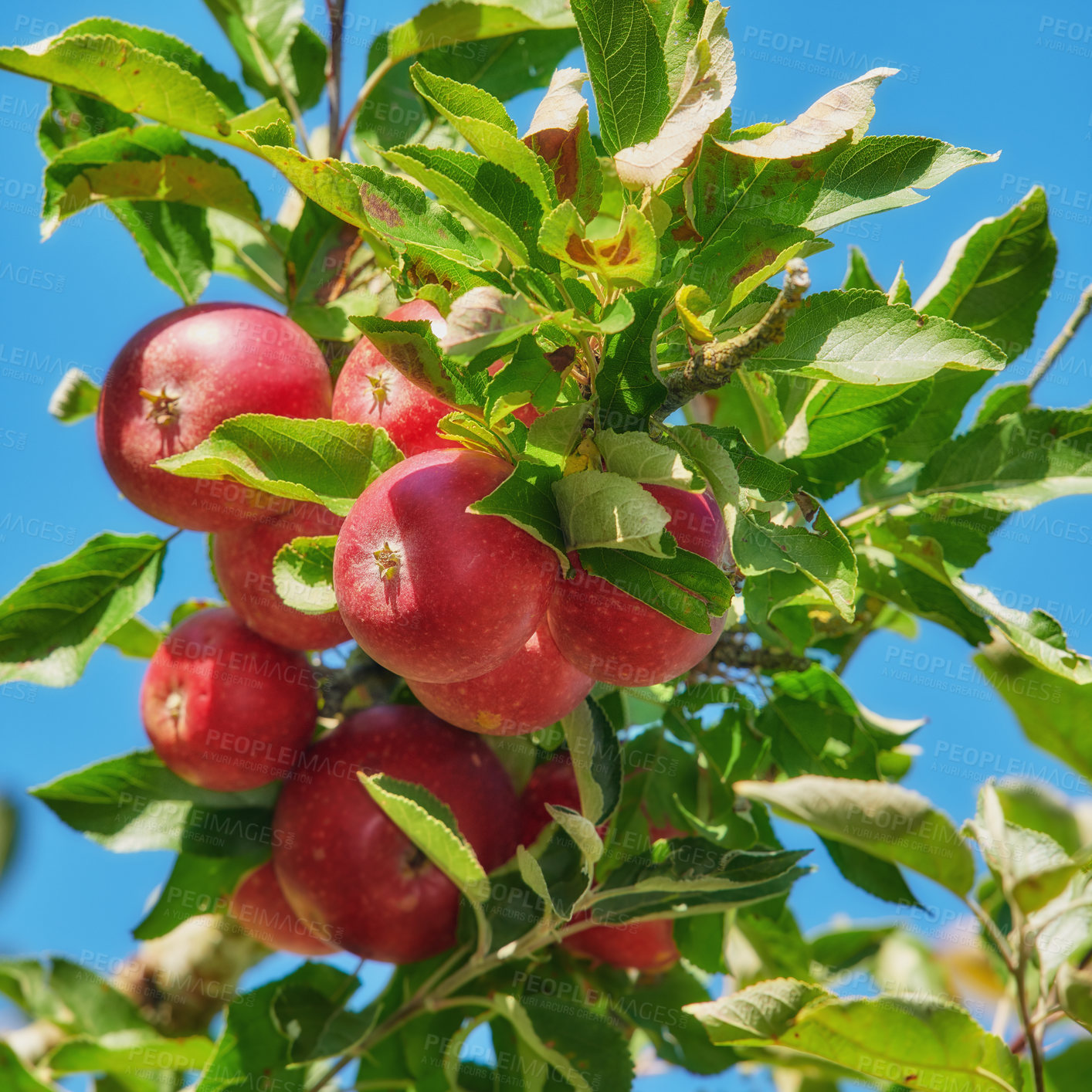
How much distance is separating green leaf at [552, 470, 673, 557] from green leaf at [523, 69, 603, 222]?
1.13ft

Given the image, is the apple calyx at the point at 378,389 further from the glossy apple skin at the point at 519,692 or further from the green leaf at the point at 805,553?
the green leaf at the point at 805,553

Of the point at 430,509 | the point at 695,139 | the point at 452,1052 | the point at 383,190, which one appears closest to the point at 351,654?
the point at 452,1052

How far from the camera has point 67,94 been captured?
1719 mm

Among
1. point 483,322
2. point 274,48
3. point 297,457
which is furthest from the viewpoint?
point 274,48

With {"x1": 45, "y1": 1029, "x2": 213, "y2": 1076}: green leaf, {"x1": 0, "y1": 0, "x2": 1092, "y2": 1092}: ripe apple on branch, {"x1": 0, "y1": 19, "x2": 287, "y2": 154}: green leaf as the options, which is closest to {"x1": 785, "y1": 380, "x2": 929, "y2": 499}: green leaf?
{"x1": 0, "y1": 0, "x2": 1092, "y2": 1092}: ripe apple on branch

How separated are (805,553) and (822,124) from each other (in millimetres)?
463

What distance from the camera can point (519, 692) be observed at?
4.29 feet

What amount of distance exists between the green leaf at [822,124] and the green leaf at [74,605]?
1.24 metres

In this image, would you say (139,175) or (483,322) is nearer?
(483,322)

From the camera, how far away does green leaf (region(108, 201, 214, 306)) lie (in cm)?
181

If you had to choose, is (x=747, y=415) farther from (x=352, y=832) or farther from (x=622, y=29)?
(x=352, y=832)

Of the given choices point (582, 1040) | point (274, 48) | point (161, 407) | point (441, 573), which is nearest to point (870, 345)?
point (441, 573)

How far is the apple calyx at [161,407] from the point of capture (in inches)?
59.3

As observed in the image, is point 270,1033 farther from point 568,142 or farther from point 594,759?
point 568,142
